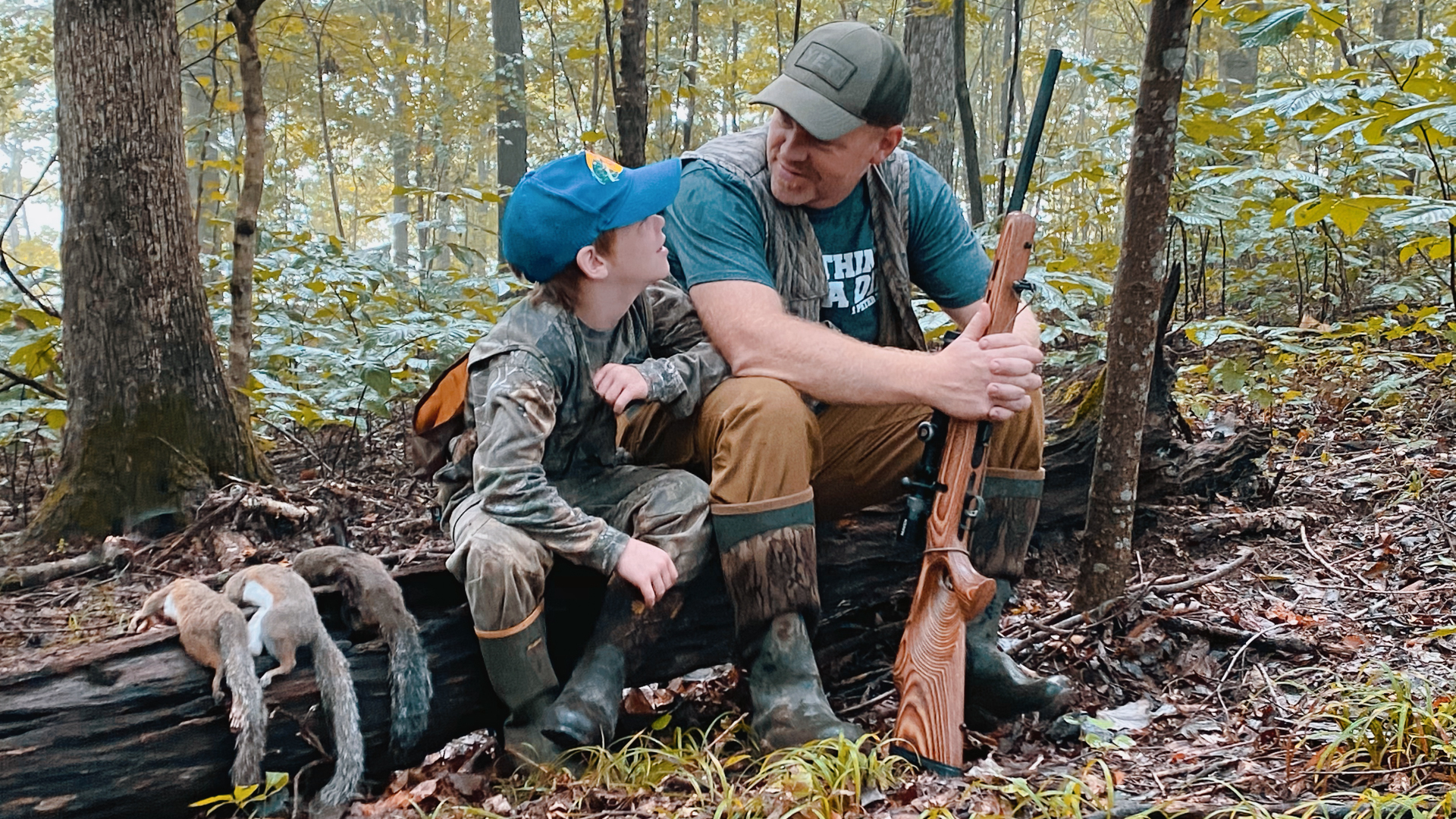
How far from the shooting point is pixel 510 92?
1323 cm

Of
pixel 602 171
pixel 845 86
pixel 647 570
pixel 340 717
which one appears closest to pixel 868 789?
pixel 647 570

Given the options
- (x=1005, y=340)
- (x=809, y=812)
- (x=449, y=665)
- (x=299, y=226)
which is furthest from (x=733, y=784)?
(x=299, y=226)

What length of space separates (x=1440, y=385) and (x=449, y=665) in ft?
18.8

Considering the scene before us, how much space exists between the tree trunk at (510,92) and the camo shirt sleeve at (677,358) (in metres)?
10.7

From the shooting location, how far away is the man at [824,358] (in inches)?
107

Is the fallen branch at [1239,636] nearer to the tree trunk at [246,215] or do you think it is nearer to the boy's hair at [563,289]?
the boy's hair at [563,289]

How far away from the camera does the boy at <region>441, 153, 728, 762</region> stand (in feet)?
8.61

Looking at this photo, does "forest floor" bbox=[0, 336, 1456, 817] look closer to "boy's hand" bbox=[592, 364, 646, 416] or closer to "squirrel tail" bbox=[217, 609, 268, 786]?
"squirrel tail" bbox=[217, 609, 268, 786]

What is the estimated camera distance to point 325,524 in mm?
4852

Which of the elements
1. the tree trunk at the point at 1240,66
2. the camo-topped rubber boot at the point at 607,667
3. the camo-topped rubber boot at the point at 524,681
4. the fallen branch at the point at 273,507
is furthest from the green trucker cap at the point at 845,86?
the tree trunk at the point at 1240,66

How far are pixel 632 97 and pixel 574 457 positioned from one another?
9.73 feet

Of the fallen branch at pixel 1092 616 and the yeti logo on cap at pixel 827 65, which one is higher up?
the yeti logo on cap at pixel 827 65

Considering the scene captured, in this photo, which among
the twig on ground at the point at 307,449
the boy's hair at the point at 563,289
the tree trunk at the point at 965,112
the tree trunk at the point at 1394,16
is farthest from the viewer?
the tree trunk at the point at 1394,16

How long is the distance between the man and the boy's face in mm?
237
